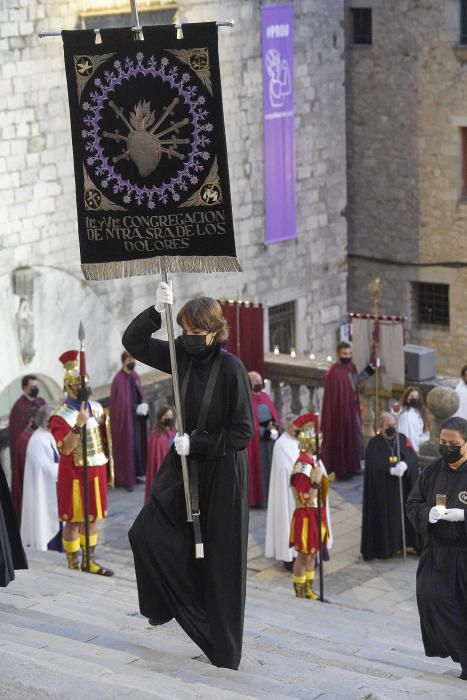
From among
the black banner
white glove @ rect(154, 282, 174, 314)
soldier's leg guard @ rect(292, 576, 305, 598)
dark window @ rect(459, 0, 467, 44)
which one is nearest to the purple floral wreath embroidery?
the black banner

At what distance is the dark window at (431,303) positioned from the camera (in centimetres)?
2577

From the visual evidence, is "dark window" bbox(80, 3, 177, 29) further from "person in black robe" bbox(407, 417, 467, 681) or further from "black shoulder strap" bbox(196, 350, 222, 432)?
"black shoulder strap" bbox(196, 350, 222, 432)

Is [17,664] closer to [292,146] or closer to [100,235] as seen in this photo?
[100,235]

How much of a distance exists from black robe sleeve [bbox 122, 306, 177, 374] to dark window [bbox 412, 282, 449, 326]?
17.7 meters

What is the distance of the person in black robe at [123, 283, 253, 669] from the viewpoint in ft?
26.6

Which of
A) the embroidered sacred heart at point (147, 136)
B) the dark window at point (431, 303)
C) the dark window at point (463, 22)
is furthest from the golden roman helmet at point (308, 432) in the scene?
the dark window at point (431, 303)

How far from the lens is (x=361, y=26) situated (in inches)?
1002

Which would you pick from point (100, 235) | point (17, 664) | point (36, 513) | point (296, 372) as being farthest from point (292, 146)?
point (17, 664)

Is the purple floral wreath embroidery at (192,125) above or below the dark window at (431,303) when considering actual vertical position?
above

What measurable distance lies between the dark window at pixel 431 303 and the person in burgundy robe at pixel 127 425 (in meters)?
9.64

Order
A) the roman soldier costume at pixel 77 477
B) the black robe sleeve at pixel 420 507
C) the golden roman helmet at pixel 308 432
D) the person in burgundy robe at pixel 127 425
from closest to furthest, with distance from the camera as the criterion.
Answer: the black robe sleeve at pixel 420 507 < the roman soldier costume at pixel 77 477 < the golden roman helmet at pixel 308 432 < the person in burgundy robe at pixel 127 425

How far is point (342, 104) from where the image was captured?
24891 mm

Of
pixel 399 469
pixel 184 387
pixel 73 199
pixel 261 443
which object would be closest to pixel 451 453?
pixel 184 387

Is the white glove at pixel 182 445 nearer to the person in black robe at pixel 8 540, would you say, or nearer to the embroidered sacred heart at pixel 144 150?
the embroidered sacred heart at pixel 144 150
